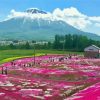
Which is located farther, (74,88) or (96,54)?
(96,54)

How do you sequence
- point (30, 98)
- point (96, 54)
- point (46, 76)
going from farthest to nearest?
point (96, 54) < point (46, 76) < point (30, 98)

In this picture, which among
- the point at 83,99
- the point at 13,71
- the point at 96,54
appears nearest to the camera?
the point at 83,99

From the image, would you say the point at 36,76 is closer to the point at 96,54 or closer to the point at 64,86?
the point at 64,86

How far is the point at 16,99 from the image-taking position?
43.2 meters

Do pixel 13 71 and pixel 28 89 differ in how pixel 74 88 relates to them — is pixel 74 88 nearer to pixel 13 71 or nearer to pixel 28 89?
A: pixel 28 89

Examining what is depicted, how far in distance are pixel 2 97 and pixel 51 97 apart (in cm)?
576

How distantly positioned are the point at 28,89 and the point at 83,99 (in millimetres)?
12281

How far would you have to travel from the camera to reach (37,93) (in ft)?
157

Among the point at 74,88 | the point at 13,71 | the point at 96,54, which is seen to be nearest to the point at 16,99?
the point at 74,88

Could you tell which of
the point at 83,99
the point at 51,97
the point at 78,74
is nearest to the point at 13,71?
the point at 78,74

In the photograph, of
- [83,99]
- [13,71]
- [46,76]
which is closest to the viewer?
[83,99]

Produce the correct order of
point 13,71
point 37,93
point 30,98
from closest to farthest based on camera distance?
point 30,98 < point 37,93 < point 13,71

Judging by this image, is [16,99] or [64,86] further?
[64,86]

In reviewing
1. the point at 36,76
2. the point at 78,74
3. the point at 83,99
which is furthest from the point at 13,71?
the point at 83,99
